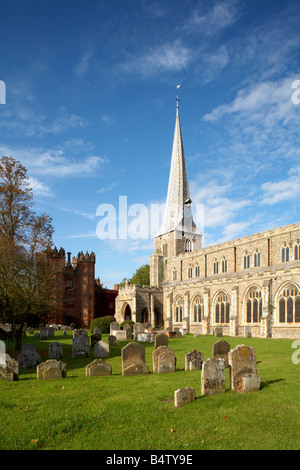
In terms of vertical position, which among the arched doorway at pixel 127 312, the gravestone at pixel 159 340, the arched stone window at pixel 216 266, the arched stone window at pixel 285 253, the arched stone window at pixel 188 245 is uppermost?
the arched stone window at pixel 188 245

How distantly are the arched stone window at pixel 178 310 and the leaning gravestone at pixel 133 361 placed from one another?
26.8 m

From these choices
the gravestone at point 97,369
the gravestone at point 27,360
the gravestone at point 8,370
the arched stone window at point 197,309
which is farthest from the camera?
the arched stone window at point 197,309

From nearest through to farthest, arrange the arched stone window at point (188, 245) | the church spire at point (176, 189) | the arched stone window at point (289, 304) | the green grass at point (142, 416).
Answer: the green grass at point (142, 416) < the arched stone window at point (289, 304) < the arched stone window at point (188, 245) < the church spire at point (176, 189)

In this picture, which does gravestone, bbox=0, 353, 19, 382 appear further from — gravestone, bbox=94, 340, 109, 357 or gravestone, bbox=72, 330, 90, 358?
gravestone, bbox=94, 340, 109, 357

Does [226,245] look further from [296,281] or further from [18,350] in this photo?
[18,350]

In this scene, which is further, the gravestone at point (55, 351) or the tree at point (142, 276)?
the tree at point (142, 276)

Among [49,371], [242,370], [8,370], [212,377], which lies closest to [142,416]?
[212,377]

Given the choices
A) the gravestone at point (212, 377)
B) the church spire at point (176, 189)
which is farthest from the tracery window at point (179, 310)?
the gravestone at point (212, 377)

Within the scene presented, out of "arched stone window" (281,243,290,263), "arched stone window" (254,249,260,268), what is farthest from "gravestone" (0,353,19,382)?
"arched stone window" (254,249,260,268)

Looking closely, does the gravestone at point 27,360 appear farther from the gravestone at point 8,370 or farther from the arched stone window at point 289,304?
the arched stone window at point 289,304

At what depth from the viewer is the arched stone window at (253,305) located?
26969 millimetres

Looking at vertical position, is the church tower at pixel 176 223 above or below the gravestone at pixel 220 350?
above

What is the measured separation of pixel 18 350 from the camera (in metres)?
16.9
